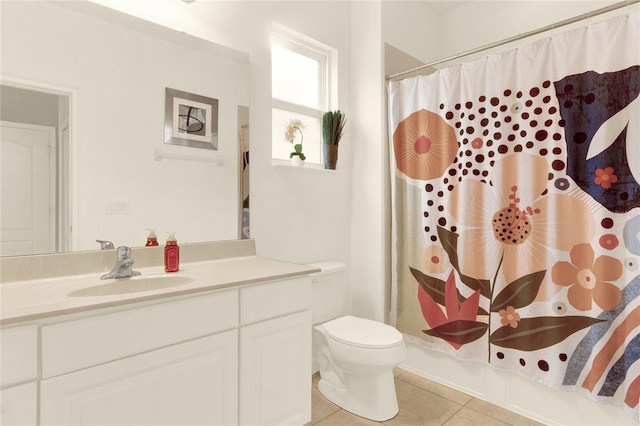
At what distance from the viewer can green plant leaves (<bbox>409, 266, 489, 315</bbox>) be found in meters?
2.14

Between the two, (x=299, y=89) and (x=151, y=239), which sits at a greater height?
(x=299, y=89)

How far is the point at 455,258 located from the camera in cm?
208

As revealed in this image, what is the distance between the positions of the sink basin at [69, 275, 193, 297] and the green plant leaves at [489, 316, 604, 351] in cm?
168

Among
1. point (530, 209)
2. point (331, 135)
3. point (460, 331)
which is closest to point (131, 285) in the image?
point (331, 135)

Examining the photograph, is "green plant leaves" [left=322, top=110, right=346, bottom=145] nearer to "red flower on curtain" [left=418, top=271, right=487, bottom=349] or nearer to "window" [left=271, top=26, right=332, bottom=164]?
"window" [left=271, top=26, right=332, bottom=164]

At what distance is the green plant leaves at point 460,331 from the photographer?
199cm

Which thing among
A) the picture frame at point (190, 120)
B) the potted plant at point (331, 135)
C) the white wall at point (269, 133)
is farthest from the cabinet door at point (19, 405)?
the potted plant at point (331, 135)

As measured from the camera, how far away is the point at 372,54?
2.40 metres

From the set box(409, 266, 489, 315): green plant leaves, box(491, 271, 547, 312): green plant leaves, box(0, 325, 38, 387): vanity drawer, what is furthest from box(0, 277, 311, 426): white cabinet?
box(491, 271, 547, 312): green plant leaves

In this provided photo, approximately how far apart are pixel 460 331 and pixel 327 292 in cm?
84

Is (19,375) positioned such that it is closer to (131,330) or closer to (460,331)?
(131,330)

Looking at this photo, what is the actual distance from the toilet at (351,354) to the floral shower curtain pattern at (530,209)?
1.56 feet

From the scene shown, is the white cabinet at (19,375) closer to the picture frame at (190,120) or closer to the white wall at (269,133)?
the picture frame at (190,120)

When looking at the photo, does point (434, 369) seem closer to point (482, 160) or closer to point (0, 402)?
point (482, 160)
